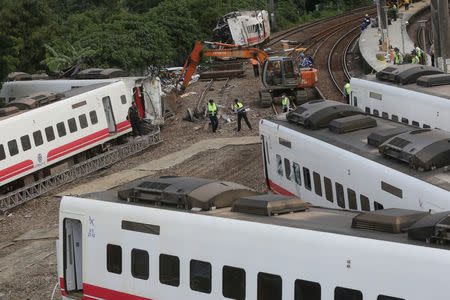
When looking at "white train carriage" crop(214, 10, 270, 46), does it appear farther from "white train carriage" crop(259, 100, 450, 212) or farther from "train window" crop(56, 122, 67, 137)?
"white train carriage" crop(259, 100, 450, 212)

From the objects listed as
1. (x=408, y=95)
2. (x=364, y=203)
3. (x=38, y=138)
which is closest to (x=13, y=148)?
(x=38, y=138)

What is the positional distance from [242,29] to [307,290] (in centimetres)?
5129

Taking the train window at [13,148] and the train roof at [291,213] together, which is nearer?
the train roof at [291,213]

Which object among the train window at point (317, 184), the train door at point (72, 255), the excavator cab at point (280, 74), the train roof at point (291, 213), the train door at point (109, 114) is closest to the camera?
the train roof at point (291, 213)

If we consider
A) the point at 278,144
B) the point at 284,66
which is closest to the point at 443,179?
the point at 278,144

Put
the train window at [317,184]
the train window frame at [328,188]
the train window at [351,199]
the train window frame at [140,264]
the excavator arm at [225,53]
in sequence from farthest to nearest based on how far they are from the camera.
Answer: the excavator arm at [225,53] < the train window at [317,184] < the train window frame at [328,188] < the train window at [351,199] < the train window frame at [140,264]

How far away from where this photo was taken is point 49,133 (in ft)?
103

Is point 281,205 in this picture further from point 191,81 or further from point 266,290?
point 191,81

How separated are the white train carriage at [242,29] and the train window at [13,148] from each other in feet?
110

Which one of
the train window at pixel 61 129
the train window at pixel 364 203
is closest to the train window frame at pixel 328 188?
the train window at pixel 364 203

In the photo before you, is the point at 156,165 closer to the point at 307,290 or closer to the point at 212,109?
the point at 212,109

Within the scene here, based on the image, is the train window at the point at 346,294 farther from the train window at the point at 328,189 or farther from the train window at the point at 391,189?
the train window at the point at 328,189

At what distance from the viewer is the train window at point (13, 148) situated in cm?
2930

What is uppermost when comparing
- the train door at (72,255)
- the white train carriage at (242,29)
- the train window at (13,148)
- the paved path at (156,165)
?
the white train carriage at (242,29)
